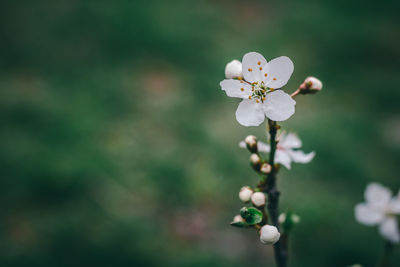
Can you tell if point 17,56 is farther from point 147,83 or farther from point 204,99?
point 204,99

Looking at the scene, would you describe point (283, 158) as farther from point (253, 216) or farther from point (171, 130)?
point (171, 130)

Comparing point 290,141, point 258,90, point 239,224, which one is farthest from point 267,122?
point 290,141

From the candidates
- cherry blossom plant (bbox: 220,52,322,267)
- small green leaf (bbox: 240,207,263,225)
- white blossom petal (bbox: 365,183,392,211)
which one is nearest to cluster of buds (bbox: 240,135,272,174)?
cherry blossom plant (bbox: 220,52,322,267)

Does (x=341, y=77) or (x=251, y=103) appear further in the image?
(x=341, y=77)

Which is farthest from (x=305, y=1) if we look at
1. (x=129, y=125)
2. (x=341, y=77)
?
(x=129, y=125)

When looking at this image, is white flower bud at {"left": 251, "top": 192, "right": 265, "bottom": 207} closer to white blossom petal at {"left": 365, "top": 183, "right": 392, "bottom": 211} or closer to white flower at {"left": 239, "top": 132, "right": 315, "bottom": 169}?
white flower at {"left": 239, "top": 132, "right": 315, "bottom": 169}

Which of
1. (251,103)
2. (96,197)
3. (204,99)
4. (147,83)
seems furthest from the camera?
(147,83)
